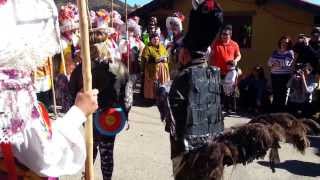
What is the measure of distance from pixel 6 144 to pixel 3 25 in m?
0.49

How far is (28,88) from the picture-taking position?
2.10 meters

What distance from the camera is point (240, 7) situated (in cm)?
1444

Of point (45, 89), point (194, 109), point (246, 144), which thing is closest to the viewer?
point (246, 144)

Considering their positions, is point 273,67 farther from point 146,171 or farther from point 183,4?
point 183,4

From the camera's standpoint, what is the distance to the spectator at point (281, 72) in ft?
32.5

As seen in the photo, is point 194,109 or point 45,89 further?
point 45,89

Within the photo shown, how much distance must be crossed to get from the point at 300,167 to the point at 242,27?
8.48m

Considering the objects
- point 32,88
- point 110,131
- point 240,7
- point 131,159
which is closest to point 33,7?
point 32,88

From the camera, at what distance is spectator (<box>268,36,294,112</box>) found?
9.91 m

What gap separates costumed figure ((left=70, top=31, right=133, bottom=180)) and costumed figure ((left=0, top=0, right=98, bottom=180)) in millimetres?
2377

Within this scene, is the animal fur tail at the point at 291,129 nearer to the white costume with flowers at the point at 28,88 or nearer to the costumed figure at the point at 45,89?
the white costume with flowers at the point at 28,88

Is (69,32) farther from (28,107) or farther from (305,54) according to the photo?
(28,107)

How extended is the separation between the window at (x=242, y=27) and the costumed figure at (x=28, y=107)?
12.6 metres

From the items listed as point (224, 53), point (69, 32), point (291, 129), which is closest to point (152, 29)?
point (224, 53)
